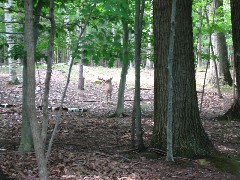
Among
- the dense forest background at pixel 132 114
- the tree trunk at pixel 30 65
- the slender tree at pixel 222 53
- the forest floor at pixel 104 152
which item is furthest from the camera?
the slender tree at pixel 222 53

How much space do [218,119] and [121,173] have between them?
6178 mm

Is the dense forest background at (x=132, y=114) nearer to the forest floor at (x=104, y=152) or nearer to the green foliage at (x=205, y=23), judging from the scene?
the forest floor at (x=104, y=152)

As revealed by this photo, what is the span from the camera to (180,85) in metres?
5.72

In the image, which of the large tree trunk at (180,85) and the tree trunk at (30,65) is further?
the large tree trunk at (180,85)

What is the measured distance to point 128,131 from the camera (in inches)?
336

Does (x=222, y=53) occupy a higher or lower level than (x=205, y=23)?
lower

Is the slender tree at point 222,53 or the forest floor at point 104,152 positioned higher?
the slender tree at point 222,53

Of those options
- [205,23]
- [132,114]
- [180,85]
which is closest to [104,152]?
[132,114]

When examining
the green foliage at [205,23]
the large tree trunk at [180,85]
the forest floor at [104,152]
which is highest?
the green foliage at [205,23]

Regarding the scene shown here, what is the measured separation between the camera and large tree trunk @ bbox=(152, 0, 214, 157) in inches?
225

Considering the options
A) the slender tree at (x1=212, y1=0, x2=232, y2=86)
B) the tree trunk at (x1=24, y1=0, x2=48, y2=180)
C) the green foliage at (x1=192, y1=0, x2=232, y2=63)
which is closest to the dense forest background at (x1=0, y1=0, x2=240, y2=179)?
the tree trunk at (x1=24, y1=0, x2=48, y2=180)

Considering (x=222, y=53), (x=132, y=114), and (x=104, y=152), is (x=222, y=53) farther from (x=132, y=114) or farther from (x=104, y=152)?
(x=104, y=152)

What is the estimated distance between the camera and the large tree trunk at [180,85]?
5.71m

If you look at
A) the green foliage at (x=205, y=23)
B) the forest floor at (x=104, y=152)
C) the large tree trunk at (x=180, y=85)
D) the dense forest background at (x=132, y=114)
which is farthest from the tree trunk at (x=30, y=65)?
the green foliage at (x=205, y=23)
